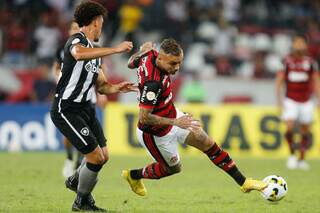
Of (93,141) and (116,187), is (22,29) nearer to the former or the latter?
(116,187)

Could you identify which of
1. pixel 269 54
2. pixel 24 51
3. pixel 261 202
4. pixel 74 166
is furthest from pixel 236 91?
pixel 261 202

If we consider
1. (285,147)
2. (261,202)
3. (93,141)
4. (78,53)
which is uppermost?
(78,53)

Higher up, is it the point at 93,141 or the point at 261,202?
the point at 93,141

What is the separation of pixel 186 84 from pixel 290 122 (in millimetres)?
6902

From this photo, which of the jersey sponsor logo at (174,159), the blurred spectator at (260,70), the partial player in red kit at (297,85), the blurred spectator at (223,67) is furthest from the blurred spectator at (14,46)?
the jersey sponsor logo at (174,159)

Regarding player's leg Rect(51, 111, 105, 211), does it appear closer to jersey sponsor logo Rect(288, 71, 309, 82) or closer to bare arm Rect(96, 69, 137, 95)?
bare arm Rect(96, 69, 137, 95)

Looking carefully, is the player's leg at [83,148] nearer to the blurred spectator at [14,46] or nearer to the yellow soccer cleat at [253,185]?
the yellow soccer cleat at [253,185]

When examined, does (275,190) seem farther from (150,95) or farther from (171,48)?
(171,48)

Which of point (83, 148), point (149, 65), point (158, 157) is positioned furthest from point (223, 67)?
point (83, 148)

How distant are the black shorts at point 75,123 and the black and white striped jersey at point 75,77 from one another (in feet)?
0.29

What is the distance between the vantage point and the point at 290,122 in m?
16.8

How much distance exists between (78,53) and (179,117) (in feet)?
5.28

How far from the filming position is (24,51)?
914 inches

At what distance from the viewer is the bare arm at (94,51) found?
8.75 m
